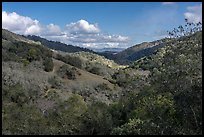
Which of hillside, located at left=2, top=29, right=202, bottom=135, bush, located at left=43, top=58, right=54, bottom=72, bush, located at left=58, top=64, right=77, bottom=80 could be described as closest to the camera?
hillside, located at left=2, top=29, right=202, bottom=135

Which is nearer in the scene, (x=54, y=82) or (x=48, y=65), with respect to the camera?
(x=54, y=82)

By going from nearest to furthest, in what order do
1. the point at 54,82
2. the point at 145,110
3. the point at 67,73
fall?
the point at 145,110 → the point at 54,82 → the point at 67,73

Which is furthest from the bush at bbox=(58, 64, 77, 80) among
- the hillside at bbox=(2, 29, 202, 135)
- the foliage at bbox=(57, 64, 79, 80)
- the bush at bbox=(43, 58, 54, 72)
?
the hillside at bbox=(2, 29, 202, 135)

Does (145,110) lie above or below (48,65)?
above

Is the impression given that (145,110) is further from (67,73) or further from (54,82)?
(67,73)

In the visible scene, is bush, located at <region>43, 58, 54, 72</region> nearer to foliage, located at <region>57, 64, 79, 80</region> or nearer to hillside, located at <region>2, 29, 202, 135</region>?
foliage, located at <region>57, 64, 79, 80</region>

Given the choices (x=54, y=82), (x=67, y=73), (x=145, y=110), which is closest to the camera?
(x=145, y=110)

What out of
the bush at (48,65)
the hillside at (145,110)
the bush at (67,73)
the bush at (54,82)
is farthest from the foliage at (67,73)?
the hillside at (145,110)

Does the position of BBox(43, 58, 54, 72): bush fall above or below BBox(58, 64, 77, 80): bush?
above

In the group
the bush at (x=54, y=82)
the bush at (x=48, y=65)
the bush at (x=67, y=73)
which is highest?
the bush at (x=48, y=65)

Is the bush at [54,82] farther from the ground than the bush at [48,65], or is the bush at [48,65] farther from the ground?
the bush at [48,65]

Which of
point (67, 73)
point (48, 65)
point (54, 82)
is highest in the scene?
point (48, 65)

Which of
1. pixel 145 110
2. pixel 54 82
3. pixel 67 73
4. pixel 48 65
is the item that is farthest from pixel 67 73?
pixel 145 110

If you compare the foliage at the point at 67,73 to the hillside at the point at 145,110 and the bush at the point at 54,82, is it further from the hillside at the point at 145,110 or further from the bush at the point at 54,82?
the hillside at the point at 145,110
